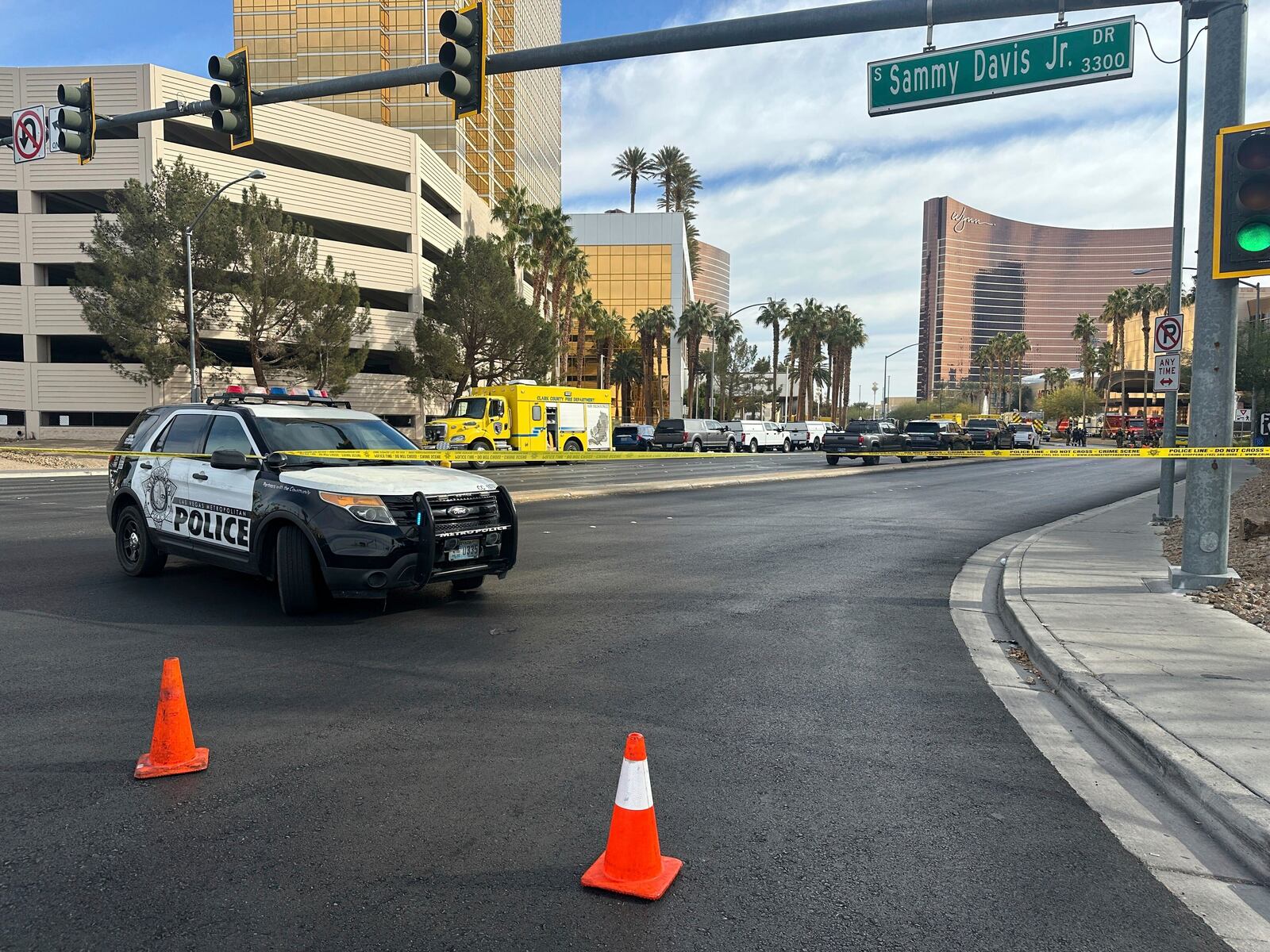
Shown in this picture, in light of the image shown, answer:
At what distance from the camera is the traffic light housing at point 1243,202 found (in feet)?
24.5

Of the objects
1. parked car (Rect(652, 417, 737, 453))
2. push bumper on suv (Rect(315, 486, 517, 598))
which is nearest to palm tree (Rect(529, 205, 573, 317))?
parked car (Rect(652, 417, 737, 453))

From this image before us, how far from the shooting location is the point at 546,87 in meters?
90.1

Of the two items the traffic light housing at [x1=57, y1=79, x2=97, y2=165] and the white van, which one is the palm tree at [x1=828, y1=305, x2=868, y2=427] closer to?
the white van

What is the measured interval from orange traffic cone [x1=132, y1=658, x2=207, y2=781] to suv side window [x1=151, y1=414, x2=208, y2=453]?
4.82 metres

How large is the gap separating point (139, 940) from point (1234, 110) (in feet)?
33.5

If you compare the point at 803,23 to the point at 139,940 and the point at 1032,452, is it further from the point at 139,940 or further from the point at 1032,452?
the point at 139,940

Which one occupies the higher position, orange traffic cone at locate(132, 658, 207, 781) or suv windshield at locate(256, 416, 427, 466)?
suv windshield at locate(256, 416, 427, 466)

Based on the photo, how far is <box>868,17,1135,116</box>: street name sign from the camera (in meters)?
8.57

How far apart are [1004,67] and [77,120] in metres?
12.0

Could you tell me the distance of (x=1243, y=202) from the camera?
7582 millimetres

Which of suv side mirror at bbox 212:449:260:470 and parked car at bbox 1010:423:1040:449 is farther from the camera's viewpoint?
parked car at bbox 1010:423:1040:449

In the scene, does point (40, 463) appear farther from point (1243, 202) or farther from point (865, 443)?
point (1243, 202)

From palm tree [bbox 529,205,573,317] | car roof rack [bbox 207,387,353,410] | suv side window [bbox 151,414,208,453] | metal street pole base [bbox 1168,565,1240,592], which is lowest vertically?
metal street pole base [bbox 1168,565,1240,592]

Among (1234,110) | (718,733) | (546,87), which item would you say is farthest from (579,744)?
(546,87)
